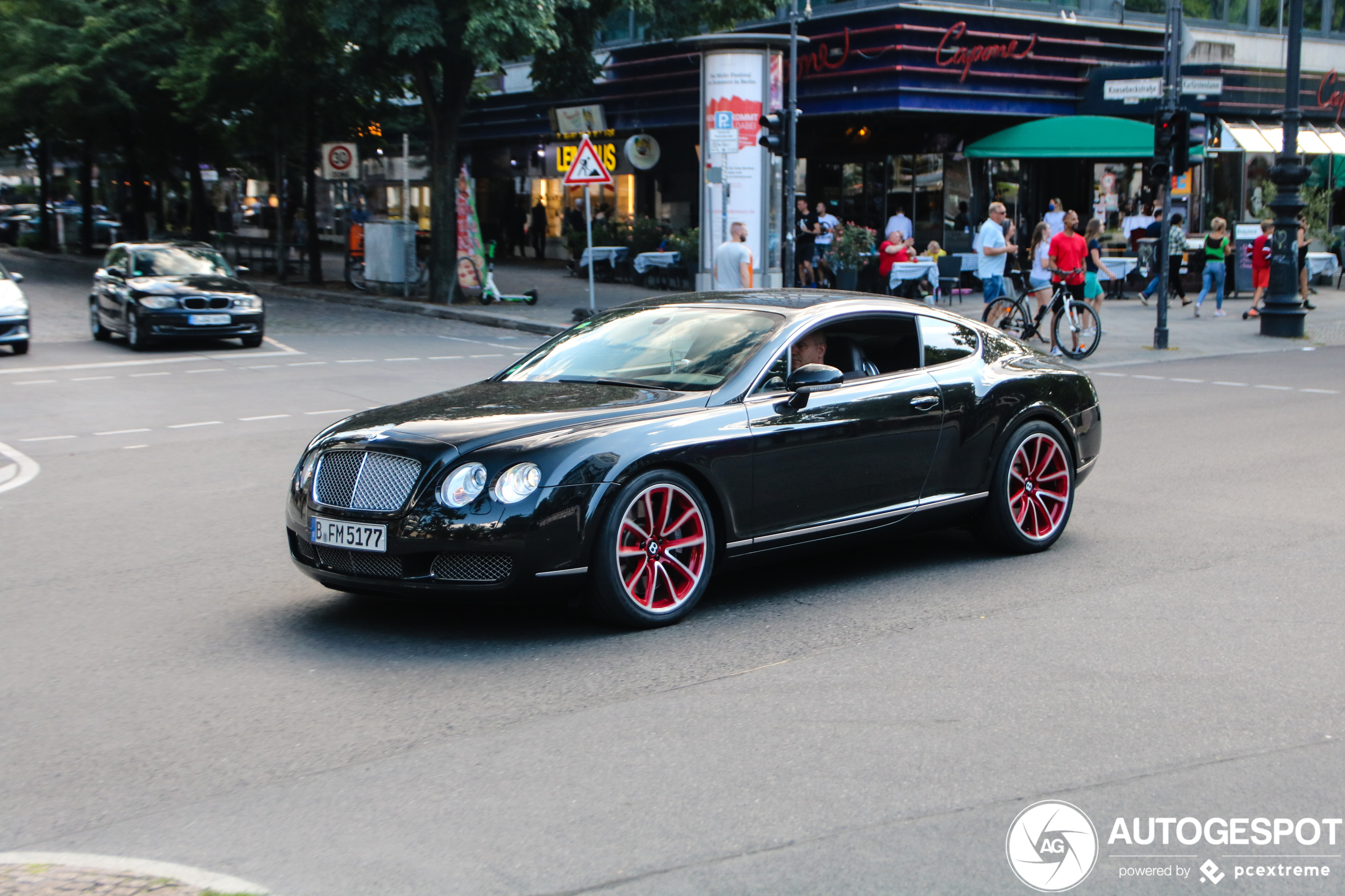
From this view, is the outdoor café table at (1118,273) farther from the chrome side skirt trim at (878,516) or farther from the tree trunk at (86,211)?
the tree trunk at (86,211)

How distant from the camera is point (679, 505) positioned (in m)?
5.98

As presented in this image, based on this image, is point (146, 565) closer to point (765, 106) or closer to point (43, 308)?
point (765, 106)

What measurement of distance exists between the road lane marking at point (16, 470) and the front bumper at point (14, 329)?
820cm

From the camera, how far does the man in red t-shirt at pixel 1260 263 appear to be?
24750 mm

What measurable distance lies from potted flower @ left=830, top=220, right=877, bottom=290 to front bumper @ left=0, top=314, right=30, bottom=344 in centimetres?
1325

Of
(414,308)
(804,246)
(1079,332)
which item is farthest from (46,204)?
(1079,332)

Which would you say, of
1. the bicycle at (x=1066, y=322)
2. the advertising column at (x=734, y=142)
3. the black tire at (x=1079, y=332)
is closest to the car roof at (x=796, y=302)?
the bicycle at (x=1066, y=322)

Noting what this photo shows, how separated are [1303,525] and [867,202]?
24.1 meters

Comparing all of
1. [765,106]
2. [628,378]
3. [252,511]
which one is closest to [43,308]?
[765,106]

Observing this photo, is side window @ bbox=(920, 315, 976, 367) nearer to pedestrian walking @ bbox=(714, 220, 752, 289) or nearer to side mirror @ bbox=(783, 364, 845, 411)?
side mirror @ bbox=(783, 364, 845, 411)

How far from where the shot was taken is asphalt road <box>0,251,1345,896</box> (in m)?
3.79

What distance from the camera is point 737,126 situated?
25.2 meters

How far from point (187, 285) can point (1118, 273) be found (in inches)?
717
